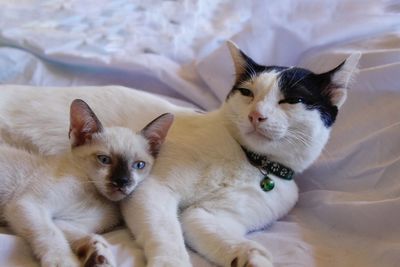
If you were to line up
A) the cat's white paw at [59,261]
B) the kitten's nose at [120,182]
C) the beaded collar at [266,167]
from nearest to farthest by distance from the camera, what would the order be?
the cat's white paw at [59,261] → the kitten's nose at [120,182] → the beaded collar at [266,167]

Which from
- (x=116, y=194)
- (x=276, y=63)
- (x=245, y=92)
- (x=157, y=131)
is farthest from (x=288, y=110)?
(x=276, y=63)

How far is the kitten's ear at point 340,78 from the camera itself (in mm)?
1007

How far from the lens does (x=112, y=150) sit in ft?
3.20

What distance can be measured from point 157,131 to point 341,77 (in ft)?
1.40

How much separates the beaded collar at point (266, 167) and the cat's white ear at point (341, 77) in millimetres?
192

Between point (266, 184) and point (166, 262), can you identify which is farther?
point (266, 184)

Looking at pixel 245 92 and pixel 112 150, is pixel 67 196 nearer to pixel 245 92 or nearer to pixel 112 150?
pixel 112 150

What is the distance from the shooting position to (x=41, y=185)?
35.5 inches

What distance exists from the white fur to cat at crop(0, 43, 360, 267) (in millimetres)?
63

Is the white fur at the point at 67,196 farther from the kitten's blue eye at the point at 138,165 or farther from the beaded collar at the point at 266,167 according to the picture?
the beaded collar at the point at 266,167

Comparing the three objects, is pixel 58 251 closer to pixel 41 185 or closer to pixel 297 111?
pixel 41 185

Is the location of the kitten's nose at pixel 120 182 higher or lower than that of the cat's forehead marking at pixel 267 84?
lower

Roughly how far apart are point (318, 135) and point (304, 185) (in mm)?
261

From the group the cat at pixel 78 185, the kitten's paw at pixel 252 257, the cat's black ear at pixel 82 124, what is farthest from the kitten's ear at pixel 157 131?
the kitten's paw at pixel 252 257
